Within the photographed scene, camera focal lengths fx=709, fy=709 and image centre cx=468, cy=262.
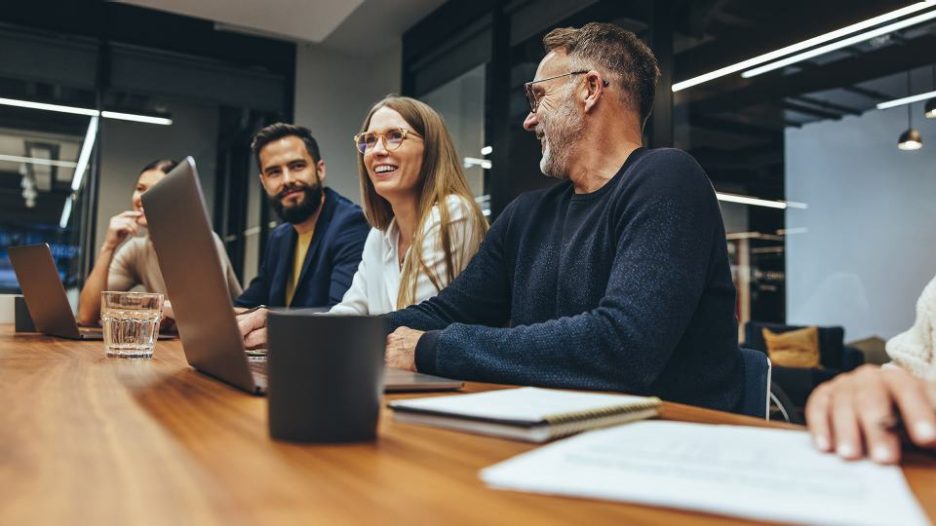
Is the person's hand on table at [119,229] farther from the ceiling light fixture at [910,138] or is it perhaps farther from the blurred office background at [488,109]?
the ceiling light fixture at [910,138]

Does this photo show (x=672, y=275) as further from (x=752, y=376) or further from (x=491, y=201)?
(x=491, y=201)

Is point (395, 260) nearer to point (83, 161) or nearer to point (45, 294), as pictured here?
point (45, 294)

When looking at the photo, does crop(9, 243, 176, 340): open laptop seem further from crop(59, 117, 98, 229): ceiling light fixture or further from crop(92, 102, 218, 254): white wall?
crop(59, 117, 98, 229): ceiling light fixture

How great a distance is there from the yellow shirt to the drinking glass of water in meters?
1.54

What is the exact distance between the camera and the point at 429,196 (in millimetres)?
2037

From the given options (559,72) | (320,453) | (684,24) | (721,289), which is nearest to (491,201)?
(684,24)

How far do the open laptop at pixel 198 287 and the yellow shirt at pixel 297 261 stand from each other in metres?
1.81

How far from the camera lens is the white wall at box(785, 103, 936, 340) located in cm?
432

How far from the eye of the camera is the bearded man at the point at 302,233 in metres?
2.66

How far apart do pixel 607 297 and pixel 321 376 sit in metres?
0.61

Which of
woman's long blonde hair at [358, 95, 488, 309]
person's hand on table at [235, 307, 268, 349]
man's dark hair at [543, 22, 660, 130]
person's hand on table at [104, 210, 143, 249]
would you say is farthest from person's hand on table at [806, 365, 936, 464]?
person's hand on table at [104, 210, 143, 249]

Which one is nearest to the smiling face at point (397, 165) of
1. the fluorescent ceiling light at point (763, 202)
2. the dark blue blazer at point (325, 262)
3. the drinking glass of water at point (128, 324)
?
the dark blue blazer at point (325, 262)

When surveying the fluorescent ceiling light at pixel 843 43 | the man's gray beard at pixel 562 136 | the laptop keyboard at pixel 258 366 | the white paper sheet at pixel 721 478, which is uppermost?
the fluorescent ceiling light at pixel 843 43

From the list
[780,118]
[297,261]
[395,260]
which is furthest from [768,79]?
[395,260]
